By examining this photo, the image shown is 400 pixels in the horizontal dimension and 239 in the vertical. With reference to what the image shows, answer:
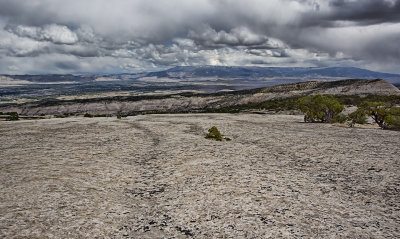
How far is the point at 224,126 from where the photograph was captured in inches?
1565

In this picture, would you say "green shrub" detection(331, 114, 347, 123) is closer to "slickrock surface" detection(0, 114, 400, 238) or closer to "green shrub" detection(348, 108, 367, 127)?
"green shrub" detection(348, 108, 367, 127)

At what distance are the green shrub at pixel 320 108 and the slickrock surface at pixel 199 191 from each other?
24.1 m

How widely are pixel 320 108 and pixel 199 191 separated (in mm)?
39403

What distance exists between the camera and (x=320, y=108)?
156 feet

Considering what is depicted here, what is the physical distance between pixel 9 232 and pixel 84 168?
7736mm

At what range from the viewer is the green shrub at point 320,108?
47.5 m

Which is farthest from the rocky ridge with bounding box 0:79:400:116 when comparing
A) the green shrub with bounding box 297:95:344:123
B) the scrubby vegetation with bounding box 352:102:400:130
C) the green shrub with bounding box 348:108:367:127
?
the scrubby vegetation with bounding box 352:102:400:130

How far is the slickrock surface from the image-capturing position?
→ 10.1 meters

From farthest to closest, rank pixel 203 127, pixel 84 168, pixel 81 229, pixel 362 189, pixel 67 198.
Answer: pixel 203 127, pixel 84 168, pixel 362 189, pixel 67 198, pixel 81 229

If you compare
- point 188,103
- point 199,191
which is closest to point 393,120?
point 199,191

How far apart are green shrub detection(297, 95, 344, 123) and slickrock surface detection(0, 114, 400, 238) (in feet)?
79.2

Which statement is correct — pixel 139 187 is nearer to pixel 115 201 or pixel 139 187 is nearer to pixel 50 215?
pixel 115 201

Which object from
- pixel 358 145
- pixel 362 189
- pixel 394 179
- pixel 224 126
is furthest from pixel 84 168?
pixel 224 126

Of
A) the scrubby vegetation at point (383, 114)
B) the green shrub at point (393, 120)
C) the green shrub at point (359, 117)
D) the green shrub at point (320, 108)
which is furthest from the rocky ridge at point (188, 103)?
the green shrub at point (393, 120)
